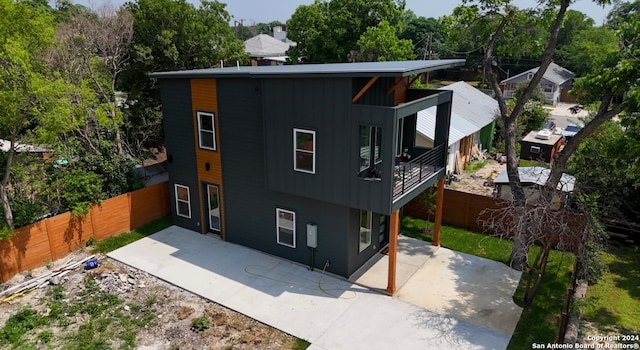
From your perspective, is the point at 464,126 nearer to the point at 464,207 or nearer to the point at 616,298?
the point at 464,207

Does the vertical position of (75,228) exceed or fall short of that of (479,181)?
it exceeds it

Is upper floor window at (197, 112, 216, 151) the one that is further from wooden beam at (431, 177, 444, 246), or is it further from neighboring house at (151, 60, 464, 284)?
wooden beam at (431, 177, 444, 246)

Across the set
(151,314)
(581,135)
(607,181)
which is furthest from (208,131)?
(607,181)

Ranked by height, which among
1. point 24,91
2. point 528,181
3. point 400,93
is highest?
point 24,91

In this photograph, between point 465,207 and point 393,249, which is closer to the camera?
point 393,249

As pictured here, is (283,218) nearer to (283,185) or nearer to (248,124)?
(283,185)

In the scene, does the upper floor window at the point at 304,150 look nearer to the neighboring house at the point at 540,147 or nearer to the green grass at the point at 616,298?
the green grass at the point at 616,298

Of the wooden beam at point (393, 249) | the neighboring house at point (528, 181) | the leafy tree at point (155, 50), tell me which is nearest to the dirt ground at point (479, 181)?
the neighboring house at point (528, 181)
